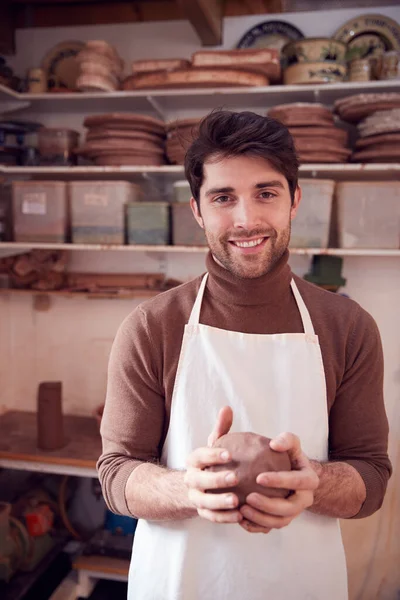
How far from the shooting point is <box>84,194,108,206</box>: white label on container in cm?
245

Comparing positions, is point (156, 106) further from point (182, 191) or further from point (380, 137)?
point (380, 137)

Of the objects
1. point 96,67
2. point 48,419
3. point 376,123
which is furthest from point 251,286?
point 96,67

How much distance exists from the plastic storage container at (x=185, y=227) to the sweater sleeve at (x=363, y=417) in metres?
1.20

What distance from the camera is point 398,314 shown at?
2.62 metres

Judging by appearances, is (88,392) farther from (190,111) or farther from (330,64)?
(330,64)

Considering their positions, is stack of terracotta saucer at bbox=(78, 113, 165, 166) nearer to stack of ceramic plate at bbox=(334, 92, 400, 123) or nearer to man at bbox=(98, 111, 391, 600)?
stack of ceramic plate at bbox=(334, 92, 400, 123)

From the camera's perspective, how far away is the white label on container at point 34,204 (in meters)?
2.50

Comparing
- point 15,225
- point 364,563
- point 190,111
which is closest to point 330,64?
point 190,111

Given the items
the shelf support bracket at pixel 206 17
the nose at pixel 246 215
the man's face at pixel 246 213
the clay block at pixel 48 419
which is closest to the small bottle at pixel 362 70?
the shelf support bracket at pixel 206 17

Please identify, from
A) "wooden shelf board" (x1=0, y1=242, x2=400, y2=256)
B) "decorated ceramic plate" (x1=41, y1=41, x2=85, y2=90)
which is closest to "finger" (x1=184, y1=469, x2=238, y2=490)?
"wooden shelf board" (x1=0, y1=242, x2=400, y2=256)

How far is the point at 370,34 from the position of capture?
97.8 inches

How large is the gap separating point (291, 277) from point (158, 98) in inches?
61.3

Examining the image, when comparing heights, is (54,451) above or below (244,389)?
below

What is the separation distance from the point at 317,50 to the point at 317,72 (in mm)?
94
